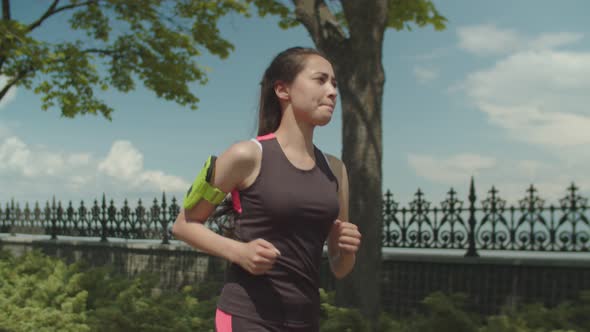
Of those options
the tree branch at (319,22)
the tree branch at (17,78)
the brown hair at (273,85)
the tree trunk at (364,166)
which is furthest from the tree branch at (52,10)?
the brown hair at (273,85)

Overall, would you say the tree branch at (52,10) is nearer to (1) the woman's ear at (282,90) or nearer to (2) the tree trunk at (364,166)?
(2) the tree trunk at (364,166)

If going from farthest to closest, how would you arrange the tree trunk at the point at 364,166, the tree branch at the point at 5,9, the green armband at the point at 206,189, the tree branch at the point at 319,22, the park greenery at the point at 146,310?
the tree branch at the point at 5,9 < the tree branch at the point at 319,22 < the tree trunk at the point at 364,166 < the park greenery at the point at 146,310 < the green armband at the point at 206,189

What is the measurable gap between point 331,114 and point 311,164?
234 mm

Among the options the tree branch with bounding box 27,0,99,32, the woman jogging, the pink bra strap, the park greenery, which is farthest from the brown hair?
the tree branch with bounding box 27,0,99,32

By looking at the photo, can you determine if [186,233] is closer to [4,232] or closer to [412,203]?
[412,203]

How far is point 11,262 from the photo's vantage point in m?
12.8

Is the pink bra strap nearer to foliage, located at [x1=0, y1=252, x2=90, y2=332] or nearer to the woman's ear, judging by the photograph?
the woman's ear

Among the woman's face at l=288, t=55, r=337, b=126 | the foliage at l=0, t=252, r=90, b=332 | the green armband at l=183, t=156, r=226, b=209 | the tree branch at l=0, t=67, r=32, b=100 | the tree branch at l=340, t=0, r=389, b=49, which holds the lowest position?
the foliage at l=0, t=252, r=90, b=332

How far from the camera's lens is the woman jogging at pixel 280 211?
254 cm

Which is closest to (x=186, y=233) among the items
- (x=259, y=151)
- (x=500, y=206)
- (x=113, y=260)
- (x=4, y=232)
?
(x=259, y=151)

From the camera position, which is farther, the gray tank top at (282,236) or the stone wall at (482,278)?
the stone wall at (482,278)

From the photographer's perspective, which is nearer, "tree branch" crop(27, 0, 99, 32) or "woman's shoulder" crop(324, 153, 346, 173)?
"woman's shoulder" crop(324, 153, 346, 173)

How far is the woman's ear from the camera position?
2760 mm

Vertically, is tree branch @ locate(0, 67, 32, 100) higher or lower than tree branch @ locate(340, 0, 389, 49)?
higher
